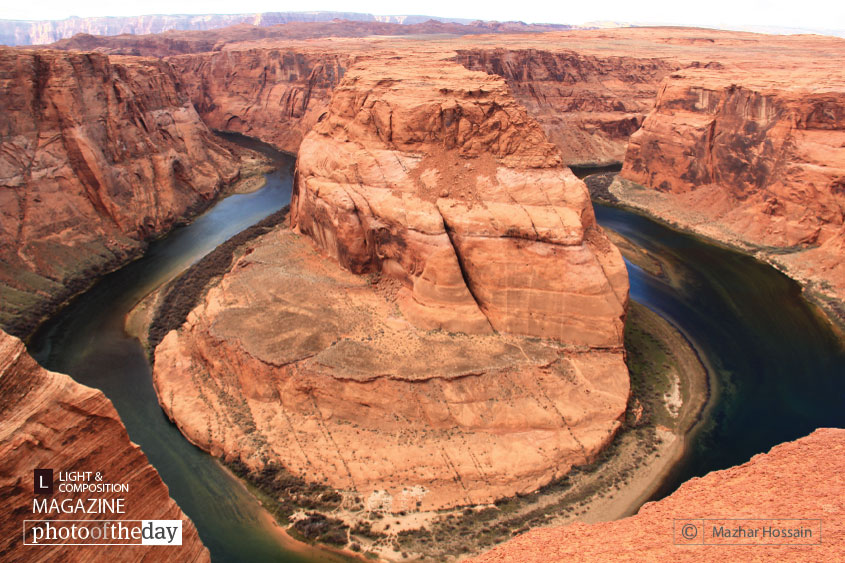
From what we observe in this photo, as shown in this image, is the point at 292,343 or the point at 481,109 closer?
the point at 292,343

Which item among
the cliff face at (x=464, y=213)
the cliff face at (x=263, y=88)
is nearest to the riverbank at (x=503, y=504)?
the cliff face at (x=464, y=213)

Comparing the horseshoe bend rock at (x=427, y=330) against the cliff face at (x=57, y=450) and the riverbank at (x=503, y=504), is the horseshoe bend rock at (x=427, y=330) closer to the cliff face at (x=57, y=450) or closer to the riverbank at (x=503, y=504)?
the riverbank at (x=503, y=504)

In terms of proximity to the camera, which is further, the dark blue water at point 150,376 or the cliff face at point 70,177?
the cliff face at point 70,177

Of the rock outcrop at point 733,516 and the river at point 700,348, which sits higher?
the rock outcrop at point 733,516

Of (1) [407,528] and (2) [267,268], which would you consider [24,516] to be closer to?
(1) [407,528]

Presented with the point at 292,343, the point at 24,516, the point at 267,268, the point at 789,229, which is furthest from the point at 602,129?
the point at 24,516

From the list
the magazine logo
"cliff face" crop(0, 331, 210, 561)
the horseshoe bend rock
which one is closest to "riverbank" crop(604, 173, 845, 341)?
the horseshoe bend rock

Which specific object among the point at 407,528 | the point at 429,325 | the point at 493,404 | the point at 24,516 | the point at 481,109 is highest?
the point at 481,109
